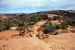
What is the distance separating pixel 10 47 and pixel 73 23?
580 inches

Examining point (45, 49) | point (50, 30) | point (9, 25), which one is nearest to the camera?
point (45, 49)

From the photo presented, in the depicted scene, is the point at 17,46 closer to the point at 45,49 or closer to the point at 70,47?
the point at 45,49

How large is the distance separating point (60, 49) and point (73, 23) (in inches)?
556

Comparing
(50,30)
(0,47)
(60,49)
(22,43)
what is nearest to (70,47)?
(60,49)

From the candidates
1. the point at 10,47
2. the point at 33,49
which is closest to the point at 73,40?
the point at 33,49

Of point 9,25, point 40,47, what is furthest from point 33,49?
point 9,25

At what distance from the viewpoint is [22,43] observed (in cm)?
1211

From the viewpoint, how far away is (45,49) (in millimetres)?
10734

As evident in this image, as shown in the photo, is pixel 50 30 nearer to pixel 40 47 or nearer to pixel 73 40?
pixel 73 40

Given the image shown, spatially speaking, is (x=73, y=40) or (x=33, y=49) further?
(x=73, y=40)

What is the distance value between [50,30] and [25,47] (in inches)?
300

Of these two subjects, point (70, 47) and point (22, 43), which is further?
point (22, 43)

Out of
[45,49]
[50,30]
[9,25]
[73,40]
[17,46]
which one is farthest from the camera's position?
[9,25]

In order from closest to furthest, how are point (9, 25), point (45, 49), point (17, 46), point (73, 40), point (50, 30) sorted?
point (45, 49)
point (17, 46)
point (73, 40)
point (50, 30)
point (9, 25)
